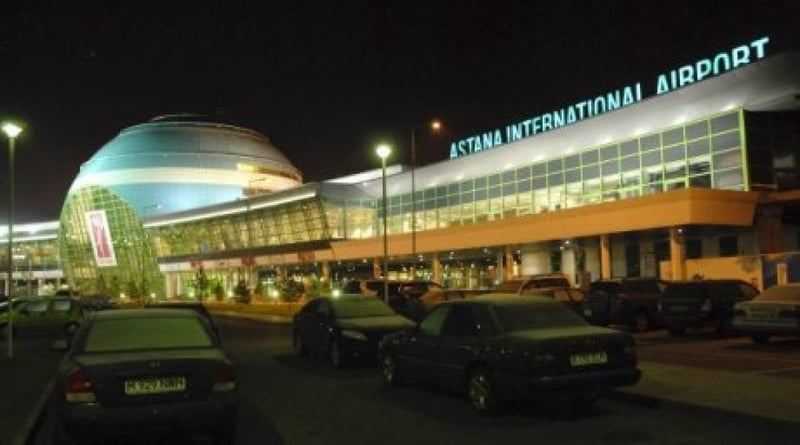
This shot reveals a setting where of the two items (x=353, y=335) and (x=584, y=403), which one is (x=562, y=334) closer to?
(x=584, y=403)

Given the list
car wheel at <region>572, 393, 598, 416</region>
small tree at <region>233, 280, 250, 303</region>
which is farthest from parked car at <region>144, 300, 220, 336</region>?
small tree at <region>233, 280, 250, 303</region>

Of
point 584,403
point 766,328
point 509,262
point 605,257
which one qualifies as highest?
point 509,262

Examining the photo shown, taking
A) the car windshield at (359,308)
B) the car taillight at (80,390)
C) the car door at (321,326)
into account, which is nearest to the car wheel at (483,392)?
the car taillight at (80,390)

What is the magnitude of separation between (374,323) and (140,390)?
29.2 feet

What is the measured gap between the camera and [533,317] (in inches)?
432

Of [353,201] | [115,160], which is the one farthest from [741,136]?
[115,160]

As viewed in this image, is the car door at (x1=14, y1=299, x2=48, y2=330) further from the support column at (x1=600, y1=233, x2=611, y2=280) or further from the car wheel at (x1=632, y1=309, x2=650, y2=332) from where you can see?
the support column at (x1=600, y1=233, x2=611, y2=280)

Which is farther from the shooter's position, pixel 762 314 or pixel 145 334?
pixel 762 314

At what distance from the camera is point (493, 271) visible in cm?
5750

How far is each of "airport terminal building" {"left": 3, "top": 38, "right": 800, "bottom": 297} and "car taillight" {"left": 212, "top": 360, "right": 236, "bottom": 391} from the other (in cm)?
2393

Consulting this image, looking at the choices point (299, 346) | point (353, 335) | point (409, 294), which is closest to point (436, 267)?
point (409, 294)

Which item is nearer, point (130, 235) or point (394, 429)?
point (394, 429)

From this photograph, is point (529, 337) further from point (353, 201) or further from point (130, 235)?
point (130, 235)

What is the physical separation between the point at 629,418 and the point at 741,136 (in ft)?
98.4
